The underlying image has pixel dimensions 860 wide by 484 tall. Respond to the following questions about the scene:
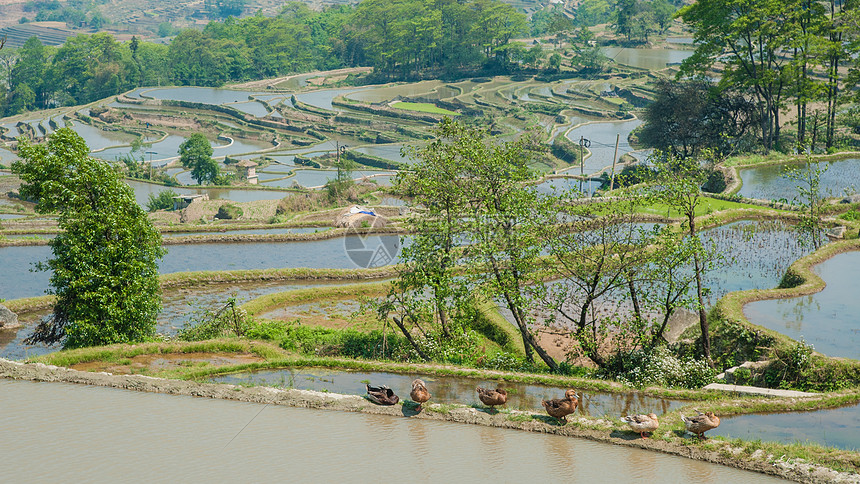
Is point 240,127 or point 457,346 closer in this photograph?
point 457,346

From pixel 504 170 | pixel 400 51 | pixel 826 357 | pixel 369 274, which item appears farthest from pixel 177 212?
pixel 400 51

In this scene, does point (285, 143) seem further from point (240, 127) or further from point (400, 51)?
point (400, 51)

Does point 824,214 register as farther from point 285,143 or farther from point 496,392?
point 285,143

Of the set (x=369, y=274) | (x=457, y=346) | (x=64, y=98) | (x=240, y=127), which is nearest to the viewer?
(x=457, y=346)

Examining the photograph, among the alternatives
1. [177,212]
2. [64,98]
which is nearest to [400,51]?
[64,98]

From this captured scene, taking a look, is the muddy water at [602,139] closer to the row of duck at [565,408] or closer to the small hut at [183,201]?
the small hut at [183,201]

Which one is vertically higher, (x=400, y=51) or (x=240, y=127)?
(x=400, y=51)

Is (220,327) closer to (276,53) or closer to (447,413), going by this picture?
(447,413)

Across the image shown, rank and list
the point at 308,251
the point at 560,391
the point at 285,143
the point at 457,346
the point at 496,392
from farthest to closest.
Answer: the point at 285,143 < the point at 308,251 < the point at 457,346 < the point at 560,391 < the point at 496,392
